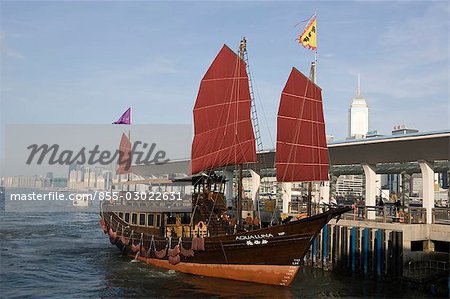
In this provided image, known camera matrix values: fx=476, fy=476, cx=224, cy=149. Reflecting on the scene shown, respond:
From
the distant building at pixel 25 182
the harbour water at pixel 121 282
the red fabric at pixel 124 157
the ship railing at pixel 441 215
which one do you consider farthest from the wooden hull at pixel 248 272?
the distant building at pixel 25 182

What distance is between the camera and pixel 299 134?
28.5m

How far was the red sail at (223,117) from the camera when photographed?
29578 millimetres

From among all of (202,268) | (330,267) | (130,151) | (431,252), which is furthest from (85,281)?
(130,151)

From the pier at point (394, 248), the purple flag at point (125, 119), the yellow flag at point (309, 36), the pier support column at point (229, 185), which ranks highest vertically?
the yellow flag at point (309, 36)

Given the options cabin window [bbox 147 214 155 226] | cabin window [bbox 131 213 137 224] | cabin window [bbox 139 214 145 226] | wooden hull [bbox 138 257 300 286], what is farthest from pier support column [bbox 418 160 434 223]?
cabin window [bbox 131 213 137 224]

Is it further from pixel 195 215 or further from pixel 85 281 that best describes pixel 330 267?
pixel 85 281

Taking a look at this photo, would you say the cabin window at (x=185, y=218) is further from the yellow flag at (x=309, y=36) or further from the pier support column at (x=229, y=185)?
the pier support column at (x=229, y=185)

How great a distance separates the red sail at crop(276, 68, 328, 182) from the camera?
28422 mm

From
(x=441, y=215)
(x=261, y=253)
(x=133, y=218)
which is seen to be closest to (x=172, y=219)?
(x=133, y=218)

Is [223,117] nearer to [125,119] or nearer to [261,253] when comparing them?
[261,253]

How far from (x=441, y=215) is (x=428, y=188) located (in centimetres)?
215

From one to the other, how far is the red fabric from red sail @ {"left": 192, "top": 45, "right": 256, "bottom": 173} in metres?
18.5

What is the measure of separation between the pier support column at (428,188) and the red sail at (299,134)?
596 centimetres

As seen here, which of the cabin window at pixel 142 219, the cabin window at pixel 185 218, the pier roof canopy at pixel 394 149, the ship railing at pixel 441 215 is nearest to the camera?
the pier roof canopy at pixel 394 149
